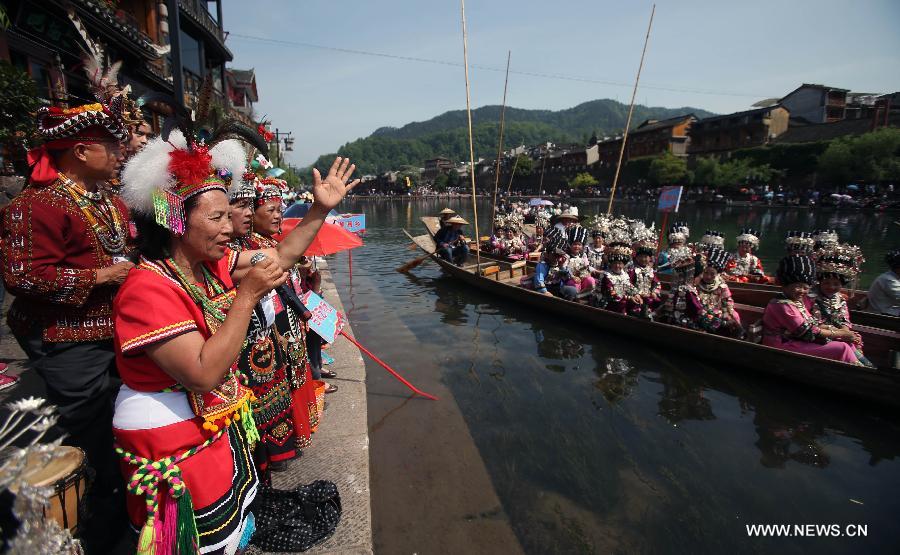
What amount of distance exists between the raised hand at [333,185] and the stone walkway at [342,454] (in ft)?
6.98

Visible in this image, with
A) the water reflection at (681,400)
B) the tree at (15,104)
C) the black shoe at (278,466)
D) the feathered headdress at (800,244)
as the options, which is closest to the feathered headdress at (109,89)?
the black shoe at (278,466)

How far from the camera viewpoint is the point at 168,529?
5.73ft

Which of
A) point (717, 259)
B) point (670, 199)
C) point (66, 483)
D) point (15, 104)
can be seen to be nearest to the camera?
point (66, 483)

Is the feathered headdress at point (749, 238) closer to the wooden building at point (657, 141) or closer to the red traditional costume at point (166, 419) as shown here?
the red traditional costume at point (166, 419)

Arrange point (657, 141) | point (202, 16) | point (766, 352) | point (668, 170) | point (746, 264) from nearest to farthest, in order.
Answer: point (766, 352) → point (746, 264) → point (202, 16) → point (668, 170) → point (657, 141)

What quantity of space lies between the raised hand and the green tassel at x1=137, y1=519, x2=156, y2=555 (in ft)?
5.26

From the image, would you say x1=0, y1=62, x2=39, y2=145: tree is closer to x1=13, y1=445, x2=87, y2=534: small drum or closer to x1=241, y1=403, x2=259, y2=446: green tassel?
x1=13, y1=445, x2=87, y2=534: small drum

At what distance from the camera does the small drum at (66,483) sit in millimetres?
1899

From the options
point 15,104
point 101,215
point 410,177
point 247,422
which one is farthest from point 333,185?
point 410,177

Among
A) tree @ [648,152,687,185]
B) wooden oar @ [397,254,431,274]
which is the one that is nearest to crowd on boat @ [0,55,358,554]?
wooden oar @ [397,254,431,274]

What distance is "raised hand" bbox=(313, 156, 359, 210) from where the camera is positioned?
2.28m

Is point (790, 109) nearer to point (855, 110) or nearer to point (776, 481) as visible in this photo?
point (855, 110)

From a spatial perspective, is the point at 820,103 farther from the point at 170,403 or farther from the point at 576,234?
the point at 170,403

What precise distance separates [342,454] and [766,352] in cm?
584
